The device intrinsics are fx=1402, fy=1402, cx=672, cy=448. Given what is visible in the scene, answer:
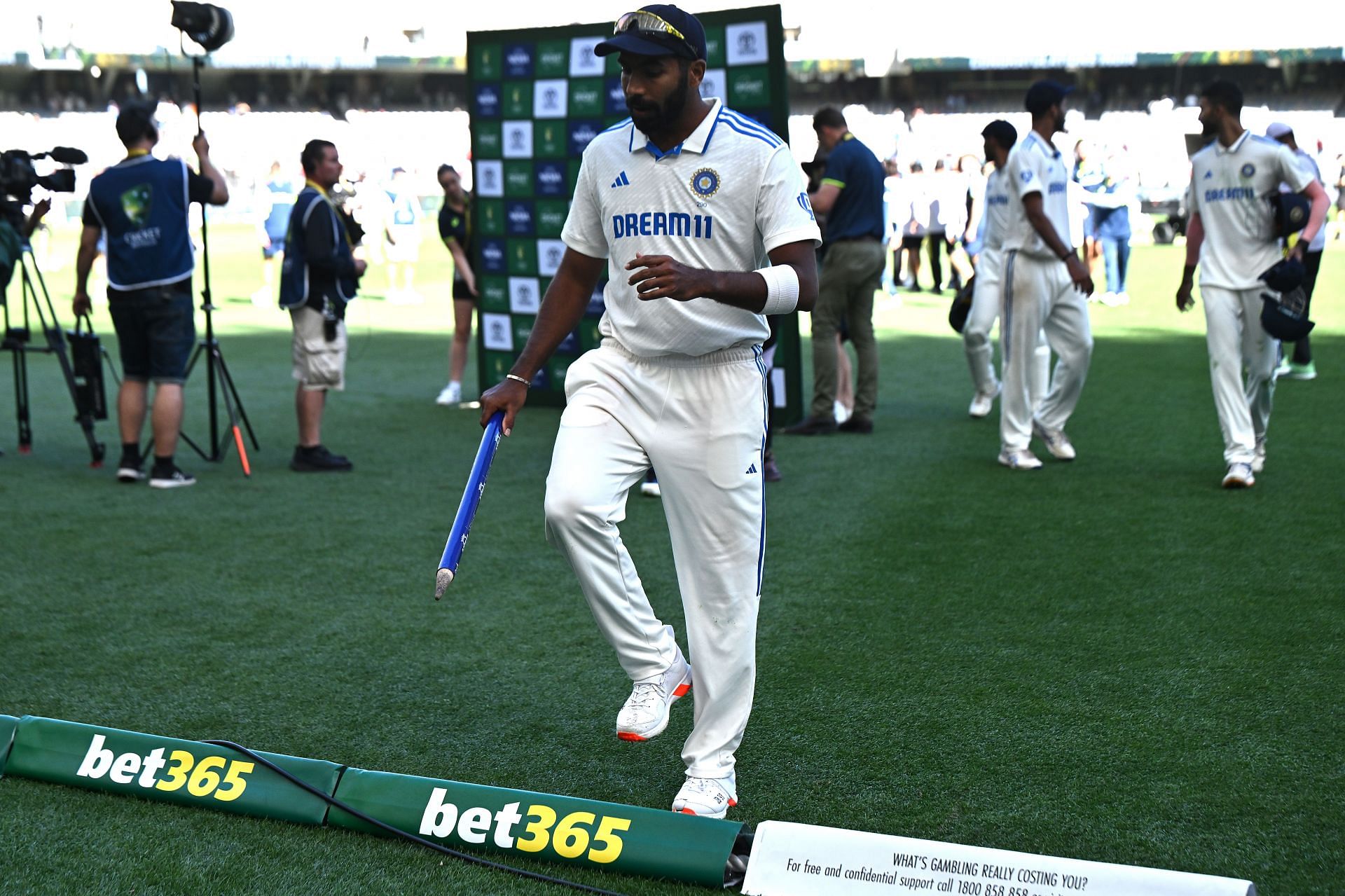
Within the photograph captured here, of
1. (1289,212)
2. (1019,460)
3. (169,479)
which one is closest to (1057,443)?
(1019,460)

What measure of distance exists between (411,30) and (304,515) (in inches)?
1879

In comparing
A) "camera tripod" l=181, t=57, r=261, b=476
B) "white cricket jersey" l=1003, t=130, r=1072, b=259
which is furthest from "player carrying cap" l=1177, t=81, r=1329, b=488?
"camera tripod" l=181, t=57, r=261, b=476

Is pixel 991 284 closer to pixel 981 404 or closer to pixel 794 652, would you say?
pixel 981 404

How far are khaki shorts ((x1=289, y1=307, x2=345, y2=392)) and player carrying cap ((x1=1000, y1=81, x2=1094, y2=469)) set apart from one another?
390cm

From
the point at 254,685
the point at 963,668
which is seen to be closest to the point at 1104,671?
the point at 963,668

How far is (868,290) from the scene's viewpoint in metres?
9.45

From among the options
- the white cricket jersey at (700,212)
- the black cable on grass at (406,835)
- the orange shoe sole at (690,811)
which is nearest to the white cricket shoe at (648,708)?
the orange shoe sole at (690,811)

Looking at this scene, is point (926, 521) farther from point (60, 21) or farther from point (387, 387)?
point (60, 21)

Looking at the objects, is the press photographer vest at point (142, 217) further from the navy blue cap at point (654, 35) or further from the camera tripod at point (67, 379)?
the navy blue cap at point (654, 35)

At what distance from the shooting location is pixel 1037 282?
26.0 ft

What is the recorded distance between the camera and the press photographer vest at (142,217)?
7.80 meters

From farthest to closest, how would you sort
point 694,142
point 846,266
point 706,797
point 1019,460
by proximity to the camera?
point 846,266
point 1019,460
point 706,797
point 694,142

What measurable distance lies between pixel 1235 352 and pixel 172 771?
5834 mm

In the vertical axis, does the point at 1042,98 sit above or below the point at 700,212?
above
